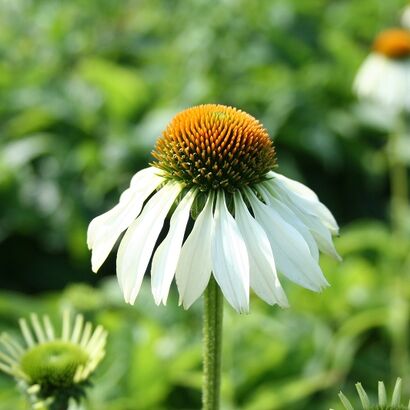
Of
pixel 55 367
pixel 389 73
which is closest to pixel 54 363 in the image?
pixel 55 367

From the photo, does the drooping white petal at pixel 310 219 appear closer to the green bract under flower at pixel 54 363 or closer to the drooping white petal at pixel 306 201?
the drooping white petal at pixel 306 201

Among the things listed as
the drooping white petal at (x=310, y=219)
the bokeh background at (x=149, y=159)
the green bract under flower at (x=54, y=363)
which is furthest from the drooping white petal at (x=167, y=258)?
the bokeh background at (x=149, y=159)

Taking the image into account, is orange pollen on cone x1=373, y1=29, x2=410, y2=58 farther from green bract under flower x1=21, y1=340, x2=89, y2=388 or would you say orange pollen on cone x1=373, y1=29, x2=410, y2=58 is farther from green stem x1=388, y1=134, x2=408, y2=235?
green bract under flower x1=21, y1=340, x2=89, y2=388

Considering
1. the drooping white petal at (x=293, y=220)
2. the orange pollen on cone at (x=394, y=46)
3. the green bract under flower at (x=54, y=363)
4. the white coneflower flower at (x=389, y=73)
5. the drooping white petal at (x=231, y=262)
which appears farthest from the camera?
the orange pollen on cone at (x=394, y=46)

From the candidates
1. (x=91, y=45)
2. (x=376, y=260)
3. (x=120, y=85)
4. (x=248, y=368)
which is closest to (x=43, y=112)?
(x=120, y=85)

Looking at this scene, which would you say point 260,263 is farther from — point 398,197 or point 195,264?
point 398,197

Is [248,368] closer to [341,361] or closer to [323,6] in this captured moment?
[341,361]

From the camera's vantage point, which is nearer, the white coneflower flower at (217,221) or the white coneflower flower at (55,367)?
the white coneflower flower at (217,221)

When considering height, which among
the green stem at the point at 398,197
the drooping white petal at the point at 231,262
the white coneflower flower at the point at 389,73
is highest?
the white coneflower flower at the point at 389,73
